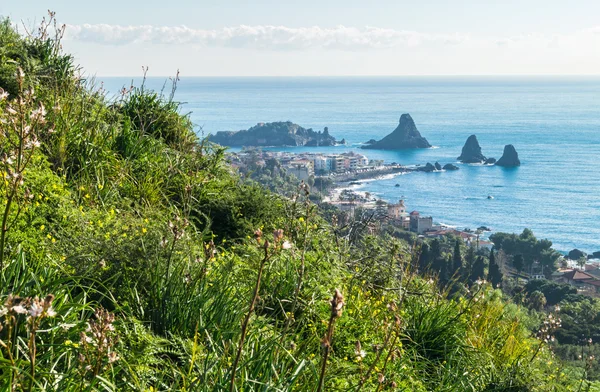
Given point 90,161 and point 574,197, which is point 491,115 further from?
point 90,161

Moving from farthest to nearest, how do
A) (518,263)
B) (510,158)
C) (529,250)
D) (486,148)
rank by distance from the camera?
1. (486,148)
2. (510,158)
3. (529,250)
4. (518,263)

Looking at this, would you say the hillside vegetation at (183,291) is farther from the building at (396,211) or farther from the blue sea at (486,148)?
the blue sea at (486,148)

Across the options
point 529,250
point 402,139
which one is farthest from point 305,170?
point 402,139

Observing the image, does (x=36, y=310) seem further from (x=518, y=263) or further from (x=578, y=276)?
(x=518, y=263)

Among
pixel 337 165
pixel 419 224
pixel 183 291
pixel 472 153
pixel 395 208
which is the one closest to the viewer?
pixel 183 291

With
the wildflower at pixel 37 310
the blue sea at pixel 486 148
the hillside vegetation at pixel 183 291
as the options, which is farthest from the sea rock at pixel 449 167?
the wildflower at pixel 37 310

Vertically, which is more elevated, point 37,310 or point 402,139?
point 37,310
